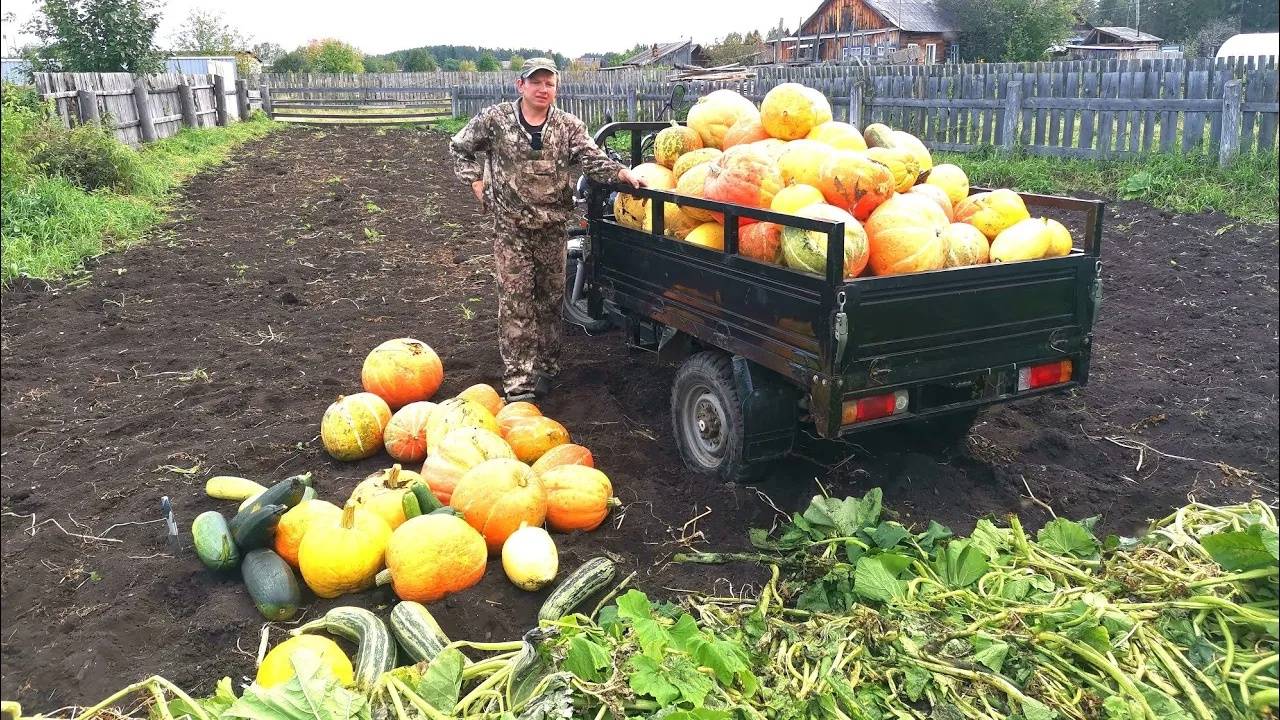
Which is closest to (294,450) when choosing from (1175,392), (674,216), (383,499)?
(383,499)

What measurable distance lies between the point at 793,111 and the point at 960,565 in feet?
8.97

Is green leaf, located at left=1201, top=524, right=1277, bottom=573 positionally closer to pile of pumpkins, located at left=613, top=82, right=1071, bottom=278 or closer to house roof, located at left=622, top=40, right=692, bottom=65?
pile of pumpkins, located at left=613, top=82, right=1071, bottom=278

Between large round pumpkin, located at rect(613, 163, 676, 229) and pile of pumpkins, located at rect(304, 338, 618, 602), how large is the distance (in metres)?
1.31

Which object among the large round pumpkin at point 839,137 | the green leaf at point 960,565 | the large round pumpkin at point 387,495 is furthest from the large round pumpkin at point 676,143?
the green leaf at point 960,565

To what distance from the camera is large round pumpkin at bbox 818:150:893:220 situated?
4.26 metres

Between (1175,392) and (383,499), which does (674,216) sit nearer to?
(383,499)

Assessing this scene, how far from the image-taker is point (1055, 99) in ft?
44.3

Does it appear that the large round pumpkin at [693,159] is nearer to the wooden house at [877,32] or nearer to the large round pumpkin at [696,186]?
the large round pumpkin at [696,186]

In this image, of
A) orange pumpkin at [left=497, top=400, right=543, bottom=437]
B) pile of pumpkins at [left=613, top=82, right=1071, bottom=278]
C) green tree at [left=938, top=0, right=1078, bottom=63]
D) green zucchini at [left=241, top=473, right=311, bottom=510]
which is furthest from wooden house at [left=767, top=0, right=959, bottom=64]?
green zucchini at [left=241, top=473, right=311, bottom=510]

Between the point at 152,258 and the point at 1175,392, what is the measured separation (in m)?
9.69

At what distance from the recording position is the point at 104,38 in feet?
61.7

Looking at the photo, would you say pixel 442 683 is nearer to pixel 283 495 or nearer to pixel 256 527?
pixel 256 527

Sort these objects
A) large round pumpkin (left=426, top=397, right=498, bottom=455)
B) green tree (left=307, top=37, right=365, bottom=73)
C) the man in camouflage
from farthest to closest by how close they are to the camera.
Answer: green tree (left=307, top=37, right=365, bottom=73)
the man in camouflage
large round pumpkin (left=426, top=397, right=498, bottom=455)

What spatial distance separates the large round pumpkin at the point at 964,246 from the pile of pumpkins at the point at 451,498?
1.95 meters
